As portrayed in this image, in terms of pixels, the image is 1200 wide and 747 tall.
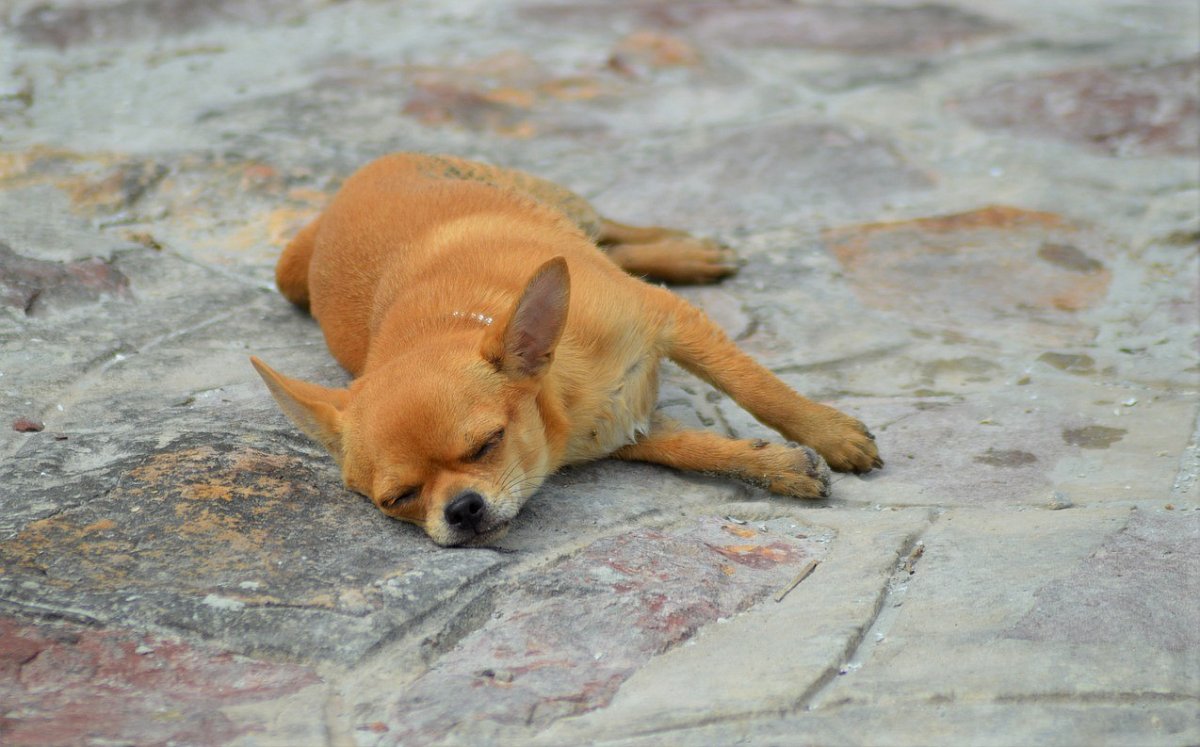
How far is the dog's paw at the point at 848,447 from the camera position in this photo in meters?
4.20

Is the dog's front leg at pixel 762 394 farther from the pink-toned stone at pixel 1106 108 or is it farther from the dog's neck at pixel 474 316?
the pink-toned stone at pixel 1106 108

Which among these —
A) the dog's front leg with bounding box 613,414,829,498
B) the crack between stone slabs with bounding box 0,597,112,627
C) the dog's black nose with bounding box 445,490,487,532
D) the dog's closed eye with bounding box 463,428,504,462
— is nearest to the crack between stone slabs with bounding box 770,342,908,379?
the dog's front leg with bounding box 613,414,829,498

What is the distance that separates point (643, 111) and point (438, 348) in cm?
398

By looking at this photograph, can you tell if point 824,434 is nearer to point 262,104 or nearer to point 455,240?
point 455,240

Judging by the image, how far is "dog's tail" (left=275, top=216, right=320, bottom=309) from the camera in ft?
18.2

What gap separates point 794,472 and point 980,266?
1983 mm

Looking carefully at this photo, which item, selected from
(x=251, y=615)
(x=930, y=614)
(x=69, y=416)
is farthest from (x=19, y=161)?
(x=930, y=614)

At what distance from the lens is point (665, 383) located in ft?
16.9

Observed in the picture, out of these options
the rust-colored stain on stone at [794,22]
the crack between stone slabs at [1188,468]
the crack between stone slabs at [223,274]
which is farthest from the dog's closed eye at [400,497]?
the rust-colored stain on stone at [794,22]

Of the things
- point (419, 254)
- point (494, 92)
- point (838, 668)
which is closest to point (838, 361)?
point (419, 254)

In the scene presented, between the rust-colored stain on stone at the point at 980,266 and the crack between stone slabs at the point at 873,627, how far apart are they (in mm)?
1846

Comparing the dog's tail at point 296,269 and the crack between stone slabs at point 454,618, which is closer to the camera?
the crack between stone slabs at point 454,618

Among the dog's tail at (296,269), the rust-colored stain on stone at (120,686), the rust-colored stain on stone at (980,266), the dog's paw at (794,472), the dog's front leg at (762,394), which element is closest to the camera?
the rust-colored stain on stone at (120,686)

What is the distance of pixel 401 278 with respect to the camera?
4707 millimetres
